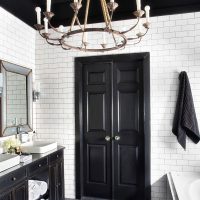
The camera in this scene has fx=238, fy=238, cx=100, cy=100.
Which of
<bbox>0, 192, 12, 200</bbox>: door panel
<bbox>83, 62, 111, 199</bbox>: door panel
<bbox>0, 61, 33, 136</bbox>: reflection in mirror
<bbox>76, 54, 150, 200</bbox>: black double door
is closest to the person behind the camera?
<bbox>0, 192, 12, 200</bbox>: door panel

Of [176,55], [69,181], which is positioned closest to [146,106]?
[176,55]

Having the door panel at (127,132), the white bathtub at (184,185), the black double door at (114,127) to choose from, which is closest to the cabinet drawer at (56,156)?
the black double door at (114,127)

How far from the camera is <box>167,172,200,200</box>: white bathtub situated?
251 cm

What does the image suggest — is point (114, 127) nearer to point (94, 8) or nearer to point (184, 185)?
point (184, 185)

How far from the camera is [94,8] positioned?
3.40m

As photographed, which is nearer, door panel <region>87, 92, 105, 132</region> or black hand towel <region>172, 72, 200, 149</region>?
black hand towel <region>172, 72, 200, 149</region>

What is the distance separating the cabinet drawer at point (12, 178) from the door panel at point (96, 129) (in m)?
1.31

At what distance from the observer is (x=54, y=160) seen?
3.08 metres

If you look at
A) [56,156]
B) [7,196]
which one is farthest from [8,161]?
[56,156]

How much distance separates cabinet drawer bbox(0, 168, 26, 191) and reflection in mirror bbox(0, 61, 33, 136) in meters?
0.73

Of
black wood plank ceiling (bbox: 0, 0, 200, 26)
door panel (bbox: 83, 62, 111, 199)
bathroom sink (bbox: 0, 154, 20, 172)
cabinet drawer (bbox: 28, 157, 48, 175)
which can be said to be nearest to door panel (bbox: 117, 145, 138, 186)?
door panel (bbox: 83, 62, 111, 199)

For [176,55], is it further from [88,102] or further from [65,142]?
[65,142]

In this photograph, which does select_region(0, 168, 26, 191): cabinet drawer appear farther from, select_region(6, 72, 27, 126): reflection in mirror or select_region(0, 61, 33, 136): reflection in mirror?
select_region(6, 72, 27, 126): reflection in mirror

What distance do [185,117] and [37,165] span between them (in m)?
1.90
